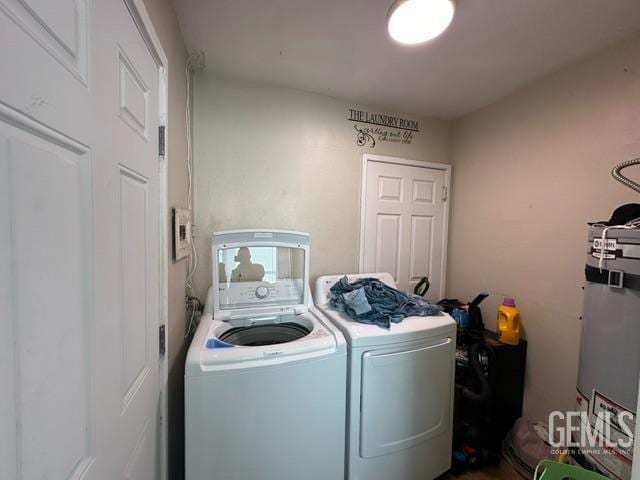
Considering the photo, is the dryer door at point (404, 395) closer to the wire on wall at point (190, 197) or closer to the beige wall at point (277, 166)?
the beige wall at point (277, 166)

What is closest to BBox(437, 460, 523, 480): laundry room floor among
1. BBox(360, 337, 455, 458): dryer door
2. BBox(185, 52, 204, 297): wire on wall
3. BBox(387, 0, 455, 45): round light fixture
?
BBox(360, 337, 455, 458): dryer door

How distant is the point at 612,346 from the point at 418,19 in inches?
62.6

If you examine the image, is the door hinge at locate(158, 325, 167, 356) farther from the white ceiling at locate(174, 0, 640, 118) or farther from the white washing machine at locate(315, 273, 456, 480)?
the white ceiling at locate(174, 0, 640, 118)

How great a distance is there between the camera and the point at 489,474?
1.58 meters

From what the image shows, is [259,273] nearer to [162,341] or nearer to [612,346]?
[162,341]

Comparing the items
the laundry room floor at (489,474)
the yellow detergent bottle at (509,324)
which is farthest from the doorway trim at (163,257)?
the yellow detergent bottle at (509,324)

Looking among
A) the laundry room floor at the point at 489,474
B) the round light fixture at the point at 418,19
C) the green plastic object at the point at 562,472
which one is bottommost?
the laundry room floor at the point at 489,474

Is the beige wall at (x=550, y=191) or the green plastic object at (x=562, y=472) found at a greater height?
the beige wall at (x=550, y=191)

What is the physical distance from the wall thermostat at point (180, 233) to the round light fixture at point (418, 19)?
1.37 meters

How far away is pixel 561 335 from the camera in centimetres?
160

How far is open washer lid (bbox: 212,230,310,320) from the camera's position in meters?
1.53

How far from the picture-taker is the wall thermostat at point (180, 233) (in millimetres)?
1175

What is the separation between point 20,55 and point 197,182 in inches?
55.9

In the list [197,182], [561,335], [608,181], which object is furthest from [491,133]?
[197,182]
